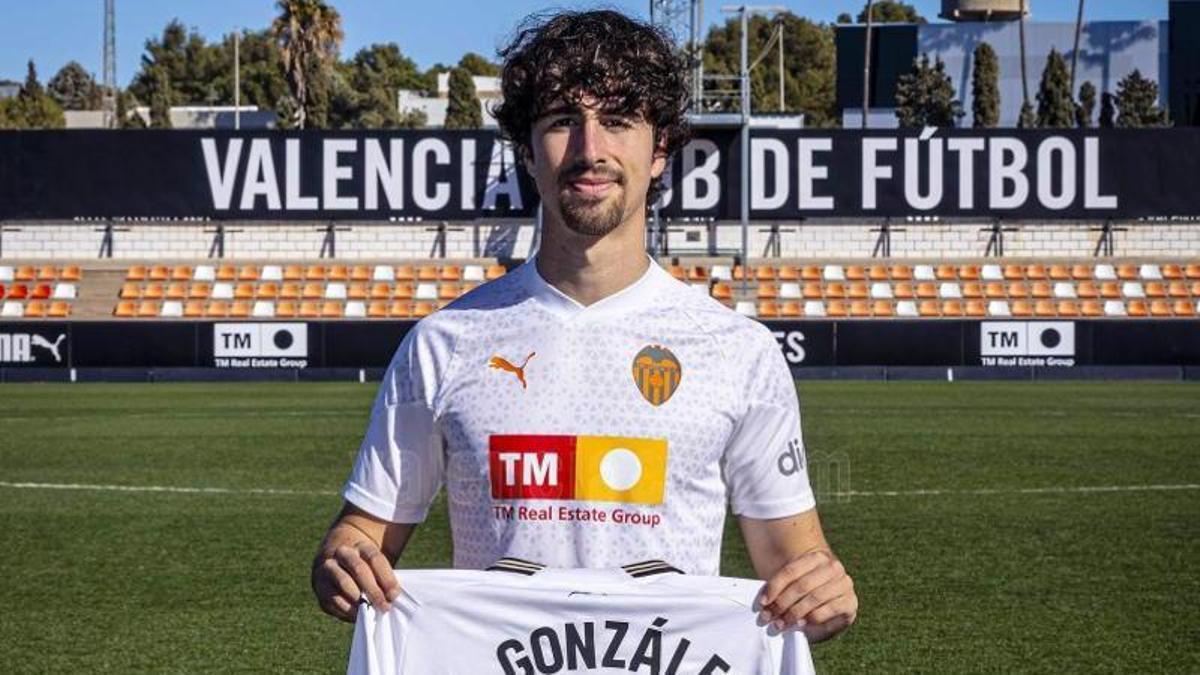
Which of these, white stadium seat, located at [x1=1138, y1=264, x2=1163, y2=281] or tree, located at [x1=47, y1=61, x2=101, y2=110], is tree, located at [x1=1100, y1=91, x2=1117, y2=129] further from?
tree, located at [x1=47, y1=61, x2=101, y2=110]

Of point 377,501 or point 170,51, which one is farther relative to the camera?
point 170,51

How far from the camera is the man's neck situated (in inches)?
162

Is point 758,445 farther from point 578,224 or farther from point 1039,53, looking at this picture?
point 1039,53

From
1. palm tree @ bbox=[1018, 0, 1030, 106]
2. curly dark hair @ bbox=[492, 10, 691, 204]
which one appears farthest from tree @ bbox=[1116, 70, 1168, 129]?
curly dark hair @ bbox=[492, 10, 691, 204]

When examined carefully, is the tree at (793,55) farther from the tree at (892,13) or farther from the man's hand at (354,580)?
the man's hand at (354,580)

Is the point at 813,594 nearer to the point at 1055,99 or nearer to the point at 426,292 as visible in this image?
the point at 426,292

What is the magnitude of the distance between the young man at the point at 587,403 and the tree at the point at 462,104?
325 ft

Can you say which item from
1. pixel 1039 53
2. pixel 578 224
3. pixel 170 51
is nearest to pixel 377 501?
pixel 578 224

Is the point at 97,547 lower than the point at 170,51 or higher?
lower

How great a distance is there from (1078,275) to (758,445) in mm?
44599

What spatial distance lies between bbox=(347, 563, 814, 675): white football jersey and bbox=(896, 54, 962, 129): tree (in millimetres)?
77231

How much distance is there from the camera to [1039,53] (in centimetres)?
9600

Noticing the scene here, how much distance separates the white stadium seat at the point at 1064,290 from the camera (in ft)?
150

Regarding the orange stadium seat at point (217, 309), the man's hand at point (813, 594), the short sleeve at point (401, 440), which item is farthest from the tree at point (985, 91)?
the man's hand at point (813, 594)
